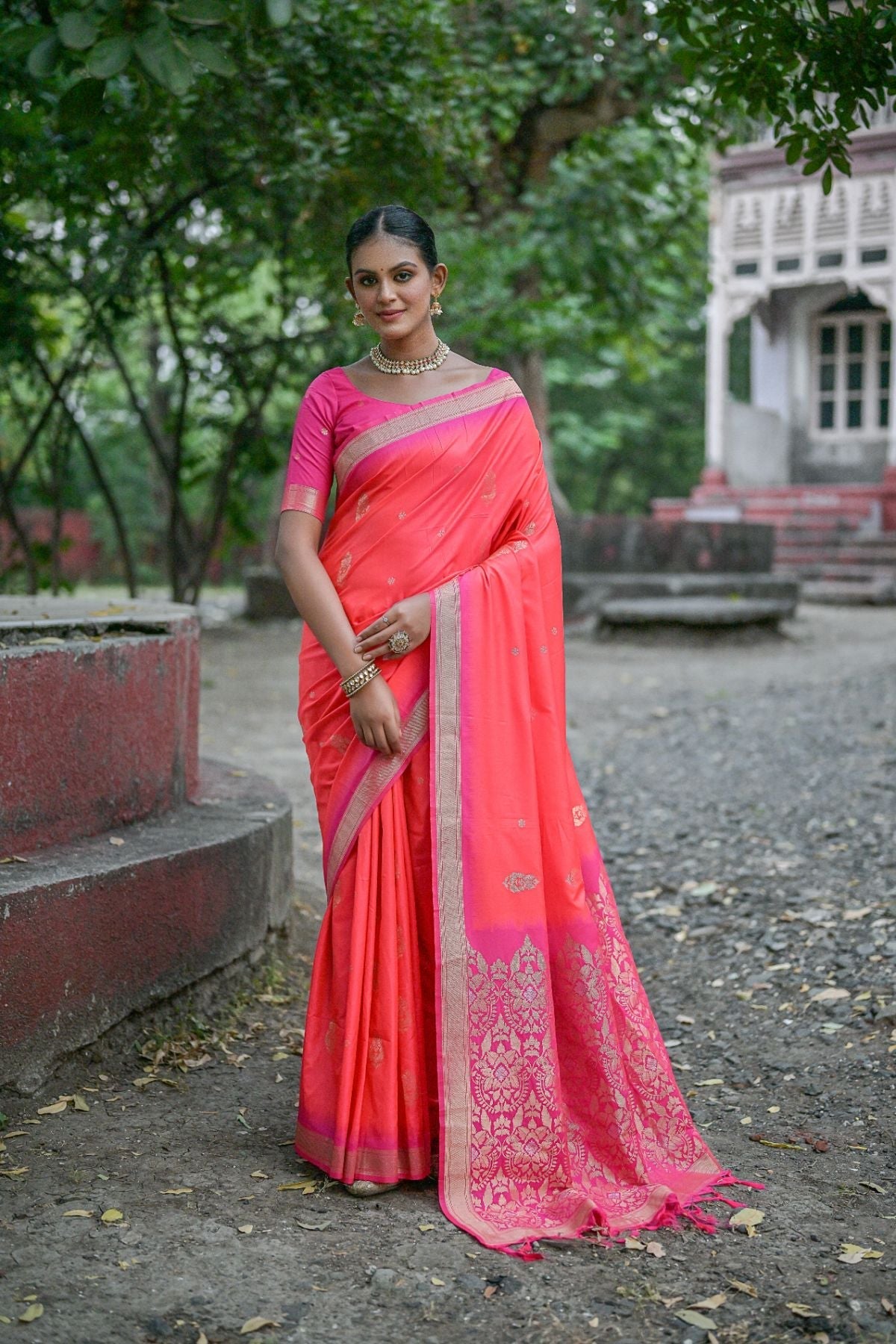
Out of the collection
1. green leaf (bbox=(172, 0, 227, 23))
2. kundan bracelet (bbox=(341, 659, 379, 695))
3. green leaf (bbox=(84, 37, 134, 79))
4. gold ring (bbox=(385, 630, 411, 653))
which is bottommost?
kundan bracelet (bbox=(341, 659, 379, 695))

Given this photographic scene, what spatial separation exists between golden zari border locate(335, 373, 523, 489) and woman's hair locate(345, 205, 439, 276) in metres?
0.26

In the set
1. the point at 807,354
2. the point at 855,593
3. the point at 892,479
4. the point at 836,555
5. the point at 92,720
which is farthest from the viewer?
the point at 807,354

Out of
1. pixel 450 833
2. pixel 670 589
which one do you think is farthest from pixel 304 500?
pixel 670 589

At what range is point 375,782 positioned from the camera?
7.92 ft

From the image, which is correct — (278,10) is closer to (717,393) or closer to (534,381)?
(534,381)

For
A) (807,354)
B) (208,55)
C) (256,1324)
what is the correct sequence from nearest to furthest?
(256,1324), (208,55), (807,354)

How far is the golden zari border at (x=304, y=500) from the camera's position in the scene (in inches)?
96.6

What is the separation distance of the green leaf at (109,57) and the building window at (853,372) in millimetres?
16999

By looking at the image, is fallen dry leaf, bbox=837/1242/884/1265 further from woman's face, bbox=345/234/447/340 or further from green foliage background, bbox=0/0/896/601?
green foliage background, bbox=0/0/896/601

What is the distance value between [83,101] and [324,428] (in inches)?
32.2

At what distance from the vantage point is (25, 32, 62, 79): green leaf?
222 cm

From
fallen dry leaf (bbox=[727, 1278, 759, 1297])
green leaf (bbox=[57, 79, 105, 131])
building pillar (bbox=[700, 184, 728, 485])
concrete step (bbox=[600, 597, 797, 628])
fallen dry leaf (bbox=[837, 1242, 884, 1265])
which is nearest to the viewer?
fallen dry leaf (bbox=[727, 1278, 759, 1297])

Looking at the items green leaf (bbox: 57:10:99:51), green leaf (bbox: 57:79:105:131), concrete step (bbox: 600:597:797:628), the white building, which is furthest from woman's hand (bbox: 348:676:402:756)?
the white building

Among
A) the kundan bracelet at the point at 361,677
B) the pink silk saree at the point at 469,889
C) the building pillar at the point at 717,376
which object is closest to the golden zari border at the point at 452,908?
the pink silk saree at the point at 469,889
